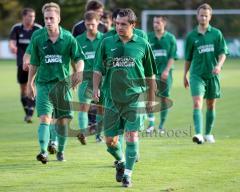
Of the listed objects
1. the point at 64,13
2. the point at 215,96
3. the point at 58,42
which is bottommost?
the point at 64,13

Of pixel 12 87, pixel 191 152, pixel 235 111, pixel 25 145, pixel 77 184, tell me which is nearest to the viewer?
pixel 77 184

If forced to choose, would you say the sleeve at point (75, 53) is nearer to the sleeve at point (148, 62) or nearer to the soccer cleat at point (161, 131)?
the sleeve at point (148, 62)

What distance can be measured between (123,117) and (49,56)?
2.10m

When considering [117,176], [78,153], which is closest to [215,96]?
[78,153]

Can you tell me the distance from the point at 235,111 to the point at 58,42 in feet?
28.3

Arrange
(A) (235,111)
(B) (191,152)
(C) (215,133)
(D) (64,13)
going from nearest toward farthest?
(B) (191,152), (C) (215,133), (A) (235,111), (D) (64,13)

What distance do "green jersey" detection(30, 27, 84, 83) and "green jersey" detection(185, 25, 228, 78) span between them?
309 centimetres

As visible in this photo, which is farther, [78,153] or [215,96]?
[215,96]

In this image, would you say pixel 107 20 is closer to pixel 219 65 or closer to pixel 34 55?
pixel 219 65

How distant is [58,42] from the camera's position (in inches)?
434

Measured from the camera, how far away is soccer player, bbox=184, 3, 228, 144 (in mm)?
13219

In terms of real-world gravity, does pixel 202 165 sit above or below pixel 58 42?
below

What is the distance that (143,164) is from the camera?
35.7ft

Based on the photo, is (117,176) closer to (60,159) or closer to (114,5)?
(60,159)
